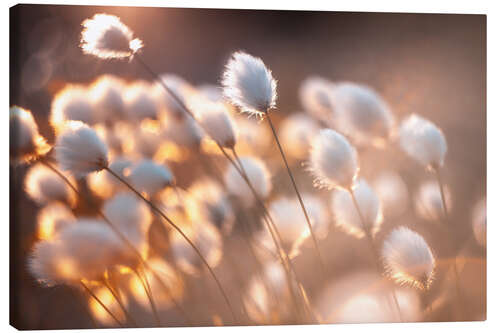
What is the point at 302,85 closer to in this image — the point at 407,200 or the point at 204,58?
the point at 204,58

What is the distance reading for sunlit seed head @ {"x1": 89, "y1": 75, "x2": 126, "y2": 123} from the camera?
264 centimetres

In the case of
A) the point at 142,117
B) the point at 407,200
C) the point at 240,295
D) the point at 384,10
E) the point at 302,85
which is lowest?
the point at 240,295

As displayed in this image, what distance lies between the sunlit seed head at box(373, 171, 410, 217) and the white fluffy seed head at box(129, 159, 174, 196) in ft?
2.78

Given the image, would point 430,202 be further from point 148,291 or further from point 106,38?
point 106,38

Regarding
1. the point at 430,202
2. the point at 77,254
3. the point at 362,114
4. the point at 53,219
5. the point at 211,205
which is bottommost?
the point at 77,254

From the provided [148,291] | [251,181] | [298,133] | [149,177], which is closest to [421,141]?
[298,133]

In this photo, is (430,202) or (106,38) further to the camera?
(430,202)

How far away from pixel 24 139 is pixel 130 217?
0.49m

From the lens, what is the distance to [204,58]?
8.85 ft

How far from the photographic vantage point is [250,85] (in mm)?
2584

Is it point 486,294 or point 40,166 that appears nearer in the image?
point 40,166

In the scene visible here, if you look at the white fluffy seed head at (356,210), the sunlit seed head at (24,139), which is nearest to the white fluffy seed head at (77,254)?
the sunlit seed head at (24,139)
